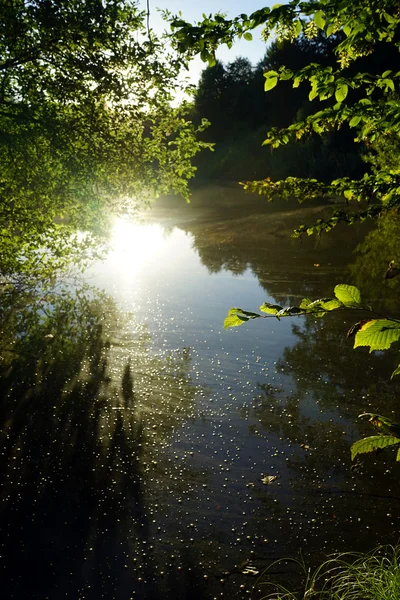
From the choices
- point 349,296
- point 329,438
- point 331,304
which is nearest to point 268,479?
point 329,438

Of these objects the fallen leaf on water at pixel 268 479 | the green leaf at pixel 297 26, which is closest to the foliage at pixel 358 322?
the green leaf at pixel 297 26

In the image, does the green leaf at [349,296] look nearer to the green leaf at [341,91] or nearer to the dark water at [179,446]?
the green leaf at [341,91]

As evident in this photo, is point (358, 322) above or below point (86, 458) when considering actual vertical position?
above

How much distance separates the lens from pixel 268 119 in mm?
57125

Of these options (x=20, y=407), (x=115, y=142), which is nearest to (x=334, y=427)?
(x=20, y=407)

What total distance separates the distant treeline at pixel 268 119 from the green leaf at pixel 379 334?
37.0 m

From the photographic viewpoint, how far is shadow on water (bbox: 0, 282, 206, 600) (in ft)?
14.6

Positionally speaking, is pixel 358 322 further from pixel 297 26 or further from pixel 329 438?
pixel 329 438

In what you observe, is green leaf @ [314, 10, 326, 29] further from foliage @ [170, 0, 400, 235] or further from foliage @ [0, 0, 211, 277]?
foliage @ [0, 0, 211, 277]

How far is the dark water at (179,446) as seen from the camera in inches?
181

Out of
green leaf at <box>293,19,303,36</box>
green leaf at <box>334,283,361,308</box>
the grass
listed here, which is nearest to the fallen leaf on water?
the grass

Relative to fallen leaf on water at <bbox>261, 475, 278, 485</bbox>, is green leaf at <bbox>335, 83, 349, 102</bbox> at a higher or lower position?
higher

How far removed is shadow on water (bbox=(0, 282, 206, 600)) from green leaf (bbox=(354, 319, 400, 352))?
3.26 m

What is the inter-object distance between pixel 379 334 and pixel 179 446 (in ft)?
15.9
